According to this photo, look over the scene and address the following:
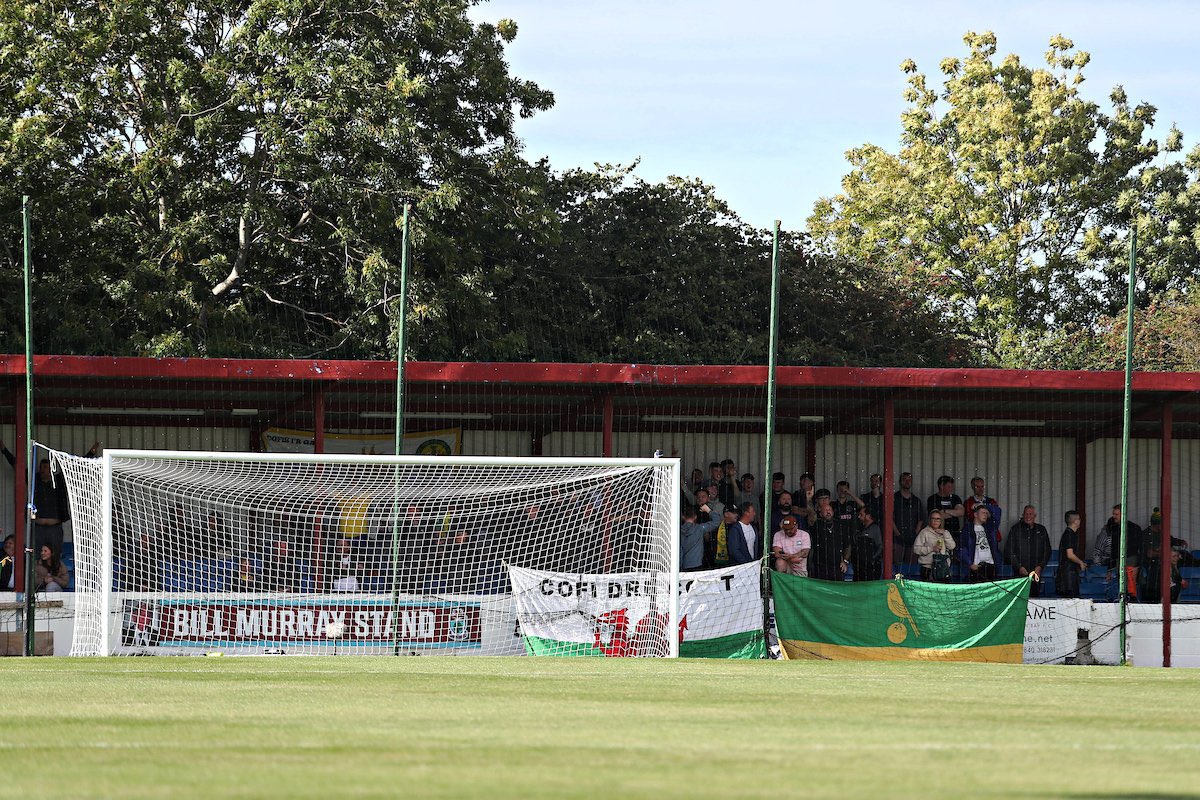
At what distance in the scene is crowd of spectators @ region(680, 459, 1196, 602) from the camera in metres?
17.3

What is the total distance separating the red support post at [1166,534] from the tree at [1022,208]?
68.8ft

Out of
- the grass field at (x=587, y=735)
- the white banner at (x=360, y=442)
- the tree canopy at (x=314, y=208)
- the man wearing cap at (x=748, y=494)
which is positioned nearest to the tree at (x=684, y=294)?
the tree canopy at (x=314, y=208)

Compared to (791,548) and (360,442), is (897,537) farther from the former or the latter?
(360,442)

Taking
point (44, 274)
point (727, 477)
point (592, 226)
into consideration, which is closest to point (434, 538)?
point (727, 477)

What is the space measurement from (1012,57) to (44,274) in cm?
2846

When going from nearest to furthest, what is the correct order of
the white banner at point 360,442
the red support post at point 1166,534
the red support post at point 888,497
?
the red support post at point 1166,534 < the red support post at point 888,497 < the white banner at point 360,442

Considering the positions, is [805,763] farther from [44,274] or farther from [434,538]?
[44,274]

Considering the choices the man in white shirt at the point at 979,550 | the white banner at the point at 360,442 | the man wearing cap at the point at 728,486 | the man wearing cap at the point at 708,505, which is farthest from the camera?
the white banner at the point at 360,442

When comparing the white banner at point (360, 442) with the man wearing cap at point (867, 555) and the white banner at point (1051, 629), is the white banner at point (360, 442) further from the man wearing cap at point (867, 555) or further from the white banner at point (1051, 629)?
the white banner at point (1051, 629)

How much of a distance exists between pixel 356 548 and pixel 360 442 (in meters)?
4.94

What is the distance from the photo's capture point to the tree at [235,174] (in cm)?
2650

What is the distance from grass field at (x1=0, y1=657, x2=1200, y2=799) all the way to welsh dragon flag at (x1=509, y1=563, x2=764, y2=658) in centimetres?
395

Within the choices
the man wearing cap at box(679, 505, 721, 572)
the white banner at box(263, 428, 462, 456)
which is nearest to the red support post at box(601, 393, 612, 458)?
the man wearing cap at box(679, 505, 721, 572)

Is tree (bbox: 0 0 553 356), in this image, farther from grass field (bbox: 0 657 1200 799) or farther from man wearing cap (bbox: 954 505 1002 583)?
grass field (bbox: 0 657 1200 799)
